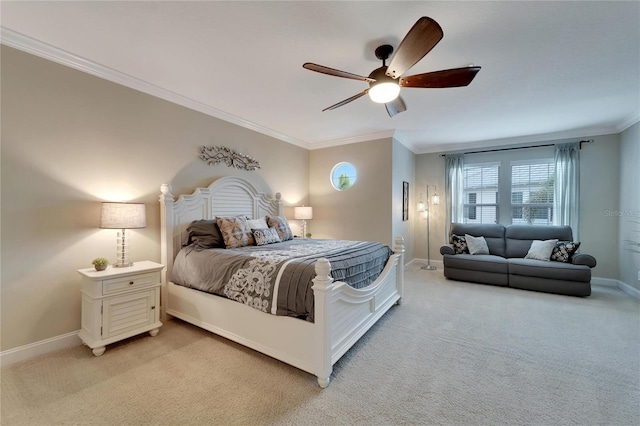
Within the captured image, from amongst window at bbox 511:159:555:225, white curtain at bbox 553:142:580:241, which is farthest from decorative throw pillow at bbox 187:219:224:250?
white curtain at bbox 553:142:580:241

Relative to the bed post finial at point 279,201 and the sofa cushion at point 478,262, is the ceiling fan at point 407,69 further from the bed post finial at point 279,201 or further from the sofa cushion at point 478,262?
the sofa cushion at point 478,262

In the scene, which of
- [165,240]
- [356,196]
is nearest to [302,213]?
[356,196]

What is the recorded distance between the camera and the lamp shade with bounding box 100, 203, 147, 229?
7.70 feet

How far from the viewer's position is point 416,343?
2451 millimetres

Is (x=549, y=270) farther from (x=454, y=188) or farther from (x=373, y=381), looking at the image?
(x=373, y=381)

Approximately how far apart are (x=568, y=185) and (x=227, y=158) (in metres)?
5.69

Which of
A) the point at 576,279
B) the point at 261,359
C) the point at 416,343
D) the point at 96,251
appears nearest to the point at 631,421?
the point at 416,343

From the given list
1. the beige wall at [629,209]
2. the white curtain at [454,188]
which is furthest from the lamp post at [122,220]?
the beige wall at [629,209]

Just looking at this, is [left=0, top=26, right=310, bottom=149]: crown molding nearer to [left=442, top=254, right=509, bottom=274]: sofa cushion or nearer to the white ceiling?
the white ceiling

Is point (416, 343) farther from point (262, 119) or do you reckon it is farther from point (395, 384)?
point (262, 119)

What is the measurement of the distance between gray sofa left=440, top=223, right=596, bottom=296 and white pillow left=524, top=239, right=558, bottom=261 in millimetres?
121

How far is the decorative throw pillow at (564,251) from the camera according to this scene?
12.9ft

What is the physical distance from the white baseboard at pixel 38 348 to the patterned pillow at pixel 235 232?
61.4 inches

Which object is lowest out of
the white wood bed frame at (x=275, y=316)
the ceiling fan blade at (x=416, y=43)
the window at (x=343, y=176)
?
the white wood bed frame at (x=275, y=316)
